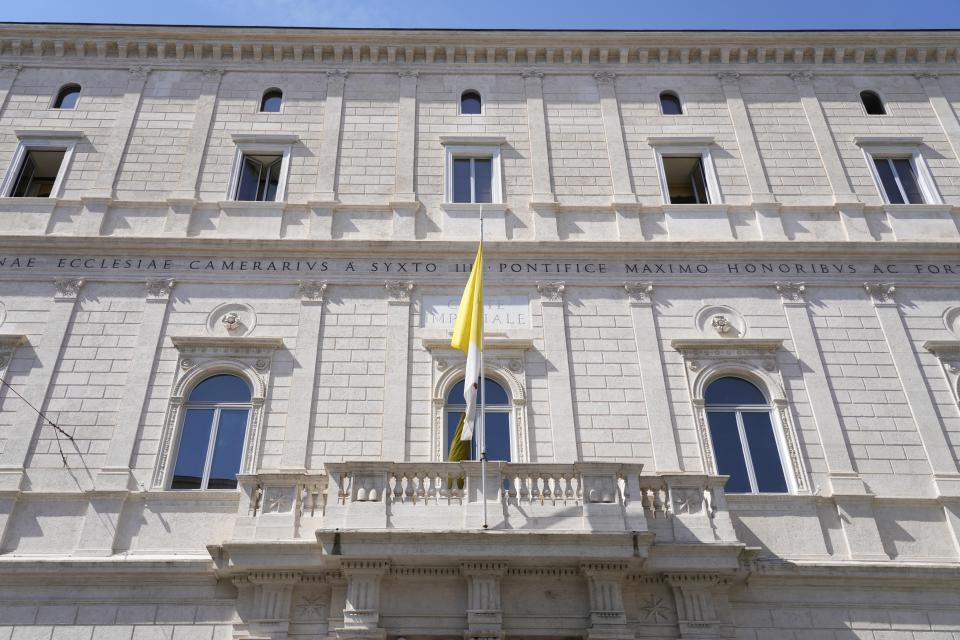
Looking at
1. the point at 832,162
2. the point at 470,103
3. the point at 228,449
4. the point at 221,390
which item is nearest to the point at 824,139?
the point at 832,162

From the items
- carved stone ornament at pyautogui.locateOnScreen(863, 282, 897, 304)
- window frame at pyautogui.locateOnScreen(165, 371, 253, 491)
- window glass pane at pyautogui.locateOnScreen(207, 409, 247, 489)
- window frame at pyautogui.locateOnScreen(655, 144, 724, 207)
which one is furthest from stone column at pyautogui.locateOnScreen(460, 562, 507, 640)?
carved stone ornament at pyautogui.locateOnScreen(863, 282, 897, 304)

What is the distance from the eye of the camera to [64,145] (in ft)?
66.3

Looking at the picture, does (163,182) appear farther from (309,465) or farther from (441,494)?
(441,494)

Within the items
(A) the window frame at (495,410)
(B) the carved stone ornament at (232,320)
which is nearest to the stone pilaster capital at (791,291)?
(A) the window frame at (495,410)

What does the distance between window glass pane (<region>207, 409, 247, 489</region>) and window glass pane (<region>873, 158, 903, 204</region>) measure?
50.7 feet

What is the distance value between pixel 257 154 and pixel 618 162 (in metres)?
8.63

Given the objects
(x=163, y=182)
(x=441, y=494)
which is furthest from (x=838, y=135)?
(x=163, y=182)

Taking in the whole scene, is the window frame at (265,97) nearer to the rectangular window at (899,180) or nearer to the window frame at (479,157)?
the window frame at (479,157)

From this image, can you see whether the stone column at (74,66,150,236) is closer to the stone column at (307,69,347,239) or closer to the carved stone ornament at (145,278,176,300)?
the carved stone ornament at (145,278,176,300)

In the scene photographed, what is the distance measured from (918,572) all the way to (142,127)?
62.2 feet

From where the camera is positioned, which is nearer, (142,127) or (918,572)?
(918,572)

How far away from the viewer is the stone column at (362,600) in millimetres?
12994

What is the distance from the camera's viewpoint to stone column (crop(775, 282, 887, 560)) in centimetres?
1491

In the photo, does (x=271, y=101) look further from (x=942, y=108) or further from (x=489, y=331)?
(x=942, y=108)
